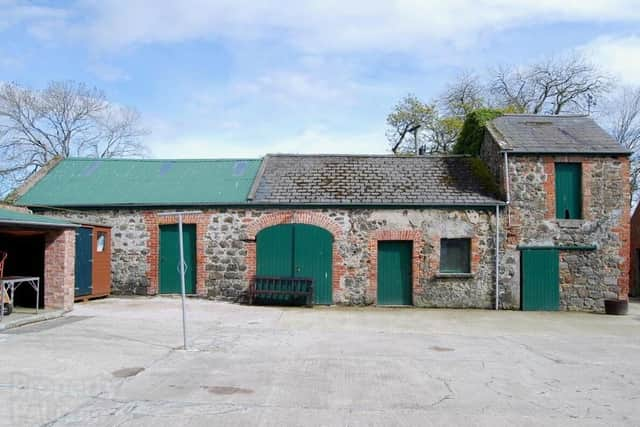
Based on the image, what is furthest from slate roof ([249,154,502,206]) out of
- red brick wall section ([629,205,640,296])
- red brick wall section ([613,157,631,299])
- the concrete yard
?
red brick wall section ([629,205,640,296])

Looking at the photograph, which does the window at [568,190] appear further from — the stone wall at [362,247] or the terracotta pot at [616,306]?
the terracotta pot at [616,306]

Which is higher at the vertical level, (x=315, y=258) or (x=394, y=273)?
(x=315, y=258)

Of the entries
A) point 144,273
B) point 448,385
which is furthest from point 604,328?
point 144,273

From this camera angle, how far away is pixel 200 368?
28.4 feet

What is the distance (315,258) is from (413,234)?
2965 mm

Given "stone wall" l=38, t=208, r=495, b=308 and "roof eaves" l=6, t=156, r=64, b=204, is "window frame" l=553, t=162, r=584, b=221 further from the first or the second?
"roof eaves" l=6, t=156, r=64, b=204

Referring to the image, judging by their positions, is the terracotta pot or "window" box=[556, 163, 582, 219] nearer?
the terracotta pot

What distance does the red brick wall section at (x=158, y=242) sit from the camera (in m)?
17.6

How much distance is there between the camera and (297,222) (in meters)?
17.4

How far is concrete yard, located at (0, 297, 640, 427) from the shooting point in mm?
6523

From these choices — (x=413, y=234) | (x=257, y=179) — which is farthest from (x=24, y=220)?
(x=413, y=234)

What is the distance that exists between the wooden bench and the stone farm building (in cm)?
34

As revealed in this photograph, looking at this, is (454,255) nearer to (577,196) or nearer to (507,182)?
(507,182)

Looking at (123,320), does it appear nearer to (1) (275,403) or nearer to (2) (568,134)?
(1) (275,403)
